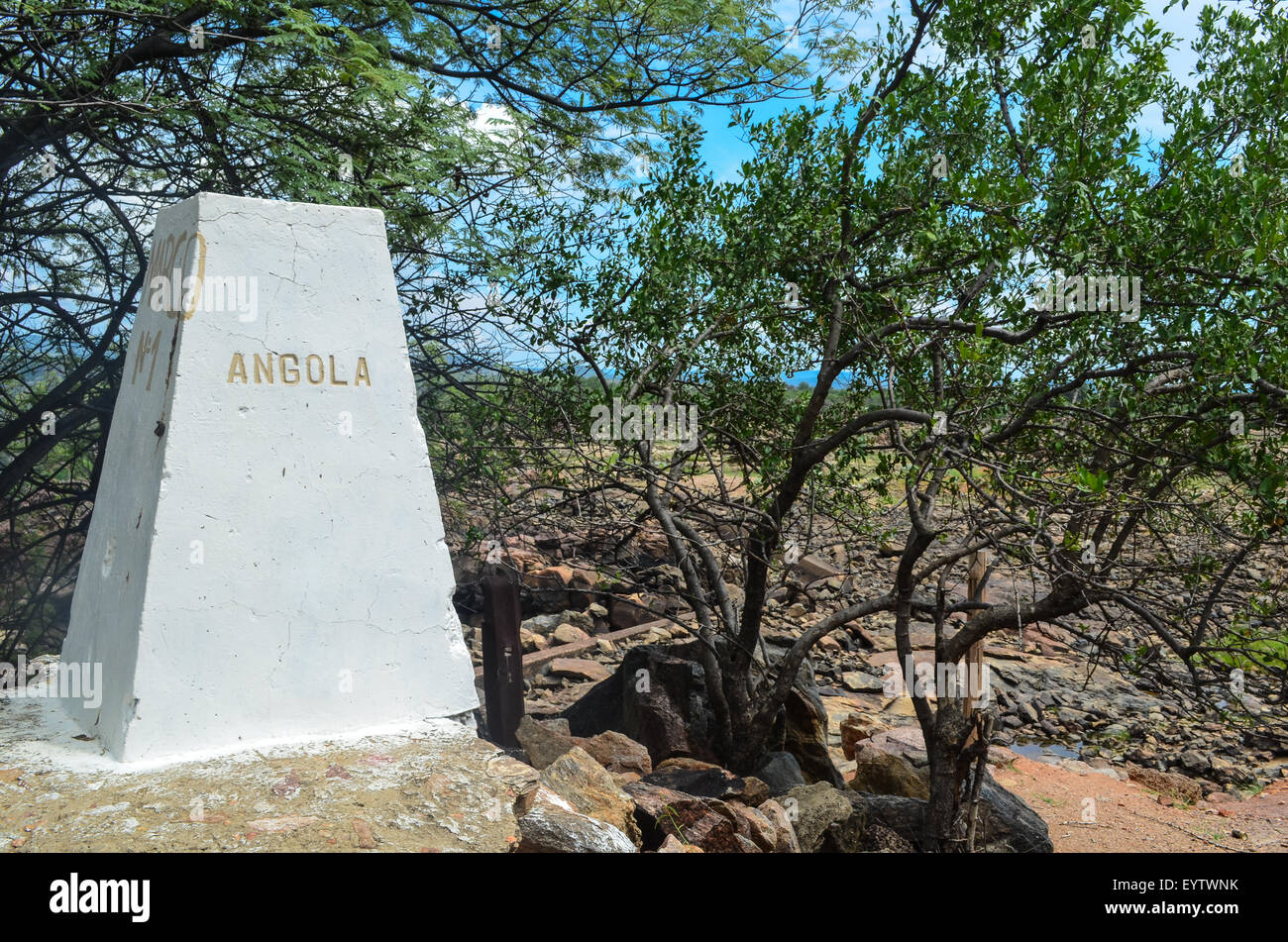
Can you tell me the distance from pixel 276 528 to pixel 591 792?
1478 mm

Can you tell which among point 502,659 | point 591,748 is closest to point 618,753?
point 591,748

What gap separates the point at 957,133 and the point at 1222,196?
147cm

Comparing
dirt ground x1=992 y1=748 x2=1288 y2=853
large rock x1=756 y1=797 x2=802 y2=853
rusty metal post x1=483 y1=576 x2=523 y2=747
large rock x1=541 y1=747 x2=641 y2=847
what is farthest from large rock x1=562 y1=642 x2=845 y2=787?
large rock x1=541 y1=747 x2=641 y2=847

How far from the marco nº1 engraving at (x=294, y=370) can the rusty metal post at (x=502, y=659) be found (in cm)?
352

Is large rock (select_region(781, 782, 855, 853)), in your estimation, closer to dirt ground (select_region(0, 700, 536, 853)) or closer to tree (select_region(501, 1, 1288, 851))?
tree (select_region(501, 1, 1288, 851))

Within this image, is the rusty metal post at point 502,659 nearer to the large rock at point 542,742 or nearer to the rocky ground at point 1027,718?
the rocky ground at point 1027,718

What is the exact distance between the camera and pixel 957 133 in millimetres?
5730

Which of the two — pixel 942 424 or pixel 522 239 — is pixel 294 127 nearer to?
pixel 522 239

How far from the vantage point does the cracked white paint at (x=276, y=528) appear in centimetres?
349

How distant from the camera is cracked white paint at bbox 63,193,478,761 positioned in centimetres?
349

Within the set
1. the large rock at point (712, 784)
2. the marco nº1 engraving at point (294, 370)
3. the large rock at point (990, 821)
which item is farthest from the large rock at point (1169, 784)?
the marco nº1 engraving at point (294, 370)

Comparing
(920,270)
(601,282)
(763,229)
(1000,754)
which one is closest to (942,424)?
(920,270)

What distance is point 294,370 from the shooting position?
147 inches
